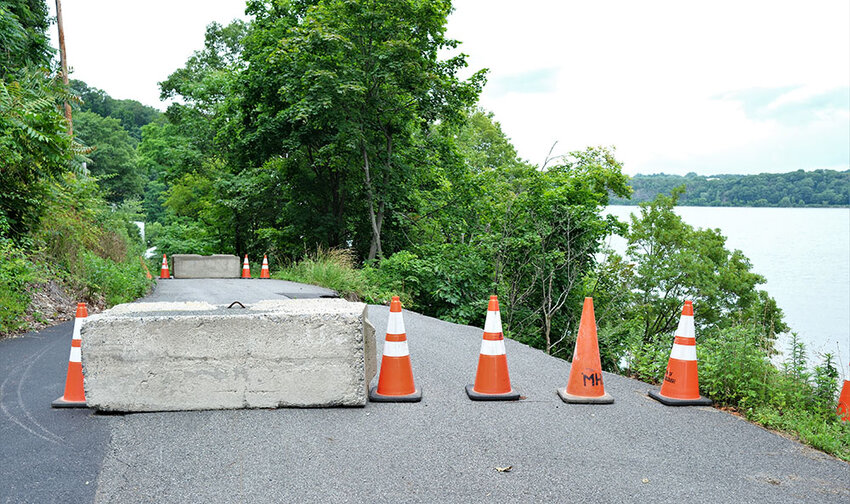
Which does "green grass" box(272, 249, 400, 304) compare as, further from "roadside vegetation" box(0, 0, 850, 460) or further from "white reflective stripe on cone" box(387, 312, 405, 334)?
"white reflective stripe on cone" box(387, 312, 405, 334)

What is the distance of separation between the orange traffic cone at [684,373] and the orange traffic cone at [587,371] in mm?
571

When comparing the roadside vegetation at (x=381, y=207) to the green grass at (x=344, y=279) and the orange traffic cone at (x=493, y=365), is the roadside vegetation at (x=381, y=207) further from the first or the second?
the orange traffic cone at (x=493, y=365)

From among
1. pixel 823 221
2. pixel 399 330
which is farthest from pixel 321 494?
pixel 823 221

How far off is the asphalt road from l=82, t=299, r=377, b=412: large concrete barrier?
140 mm

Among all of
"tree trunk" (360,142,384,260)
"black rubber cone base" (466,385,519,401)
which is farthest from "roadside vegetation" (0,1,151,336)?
"tree trunk" (360,142,384,260)

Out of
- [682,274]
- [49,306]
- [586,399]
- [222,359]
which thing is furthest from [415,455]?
[682,274]

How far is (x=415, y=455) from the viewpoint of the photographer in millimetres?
3912

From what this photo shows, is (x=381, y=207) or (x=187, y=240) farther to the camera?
(x=187, y=240)

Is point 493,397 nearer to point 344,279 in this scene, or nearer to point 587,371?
point 587,371

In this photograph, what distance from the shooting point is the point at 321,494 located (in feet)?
10.9

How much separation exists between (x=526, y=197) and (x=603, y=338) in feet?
12.3

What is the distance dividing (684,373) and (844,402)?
1298mm

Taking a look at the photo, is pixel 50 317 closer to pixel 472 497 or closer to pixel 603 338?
pixel 472 497

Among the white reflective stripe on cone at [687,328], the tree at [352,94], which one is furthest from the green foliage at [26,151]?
the white reflective stripe on cone at [687,328]
